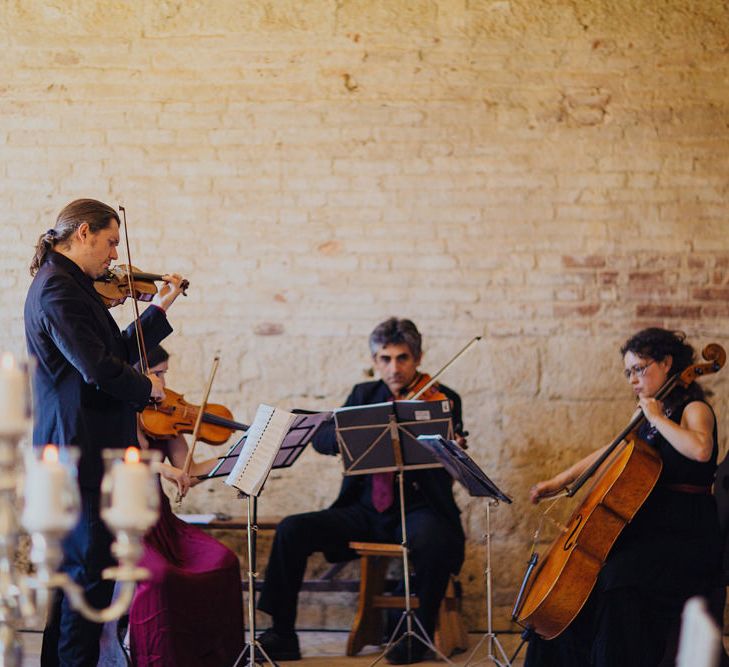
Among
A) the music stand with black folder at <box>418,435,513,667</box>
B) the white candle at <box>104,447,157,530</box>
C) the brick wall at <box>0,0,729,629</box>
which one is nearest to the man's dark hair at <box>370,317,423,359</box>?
the brick wall at <box>0,0,729,629</box>

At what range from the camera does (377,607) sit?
4516mm

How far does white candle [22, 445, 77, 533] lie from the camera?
4.74ft

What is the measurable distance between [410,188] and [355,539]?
5.48 feet

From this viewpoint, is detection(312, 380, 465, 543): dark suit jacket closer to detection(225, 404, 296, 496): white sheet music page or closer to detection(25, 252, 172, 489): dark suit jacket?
detection(225, 404, 296, 496): white sheet music page

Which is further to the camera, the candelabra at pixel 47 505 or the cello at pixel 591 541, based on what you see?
the cello at pixel 591 541

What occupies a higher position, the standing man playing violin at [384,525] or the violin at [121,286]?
the violin at [121,286]

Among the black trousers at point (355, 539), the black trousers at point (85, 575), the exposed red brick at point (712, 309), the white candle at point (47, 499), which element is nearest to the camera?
the white candle at point (47, 499)

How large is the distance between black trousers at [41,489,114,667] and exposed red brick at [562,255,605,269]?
8.83 feet

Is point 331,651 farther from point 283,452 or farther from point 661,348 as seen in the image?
point 661,348

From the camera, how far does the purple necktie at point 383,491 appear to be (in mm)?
4523

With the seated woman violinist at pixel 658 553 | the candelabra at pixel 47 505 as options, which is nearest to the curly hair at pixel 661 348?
the seated woman violinist at pixel 658 553

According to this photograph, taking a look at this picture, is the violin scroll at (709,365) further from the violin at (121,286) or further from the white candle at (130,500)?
the white candle at (130,500)

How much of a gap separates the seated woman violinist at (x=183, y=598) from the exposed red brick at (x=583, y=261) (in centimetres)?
197

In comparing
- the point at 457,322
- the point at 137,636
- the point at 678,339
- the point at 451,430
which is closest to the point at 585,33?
the point at 457,322
